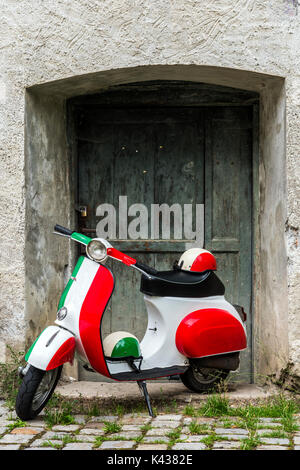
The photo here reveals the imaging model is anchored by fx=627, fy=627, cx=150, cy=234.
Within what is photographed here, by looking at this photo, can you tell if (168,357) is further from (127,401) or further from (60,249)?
(60,249)

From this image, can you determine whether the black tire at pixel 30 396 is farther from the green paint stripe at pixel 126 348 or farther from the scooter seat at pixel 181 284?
the scooter seat at pixel 181 284

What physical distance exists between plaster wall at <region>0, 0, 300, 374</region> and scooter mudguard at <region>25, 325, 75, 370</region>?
25.5 inches

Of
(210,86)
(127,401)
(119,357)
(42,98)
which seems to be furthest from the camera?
(210,86)

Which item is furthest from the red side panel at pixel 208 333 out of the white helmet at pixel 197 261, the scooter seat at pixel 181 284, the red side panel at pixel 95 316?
the red side panel at pixel 95 316

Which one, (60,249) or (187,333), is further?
(60,249)

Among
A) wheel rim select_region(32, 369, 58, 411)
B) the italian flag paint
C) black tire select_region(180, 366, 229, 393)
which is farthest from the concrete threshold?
the italian flag paint

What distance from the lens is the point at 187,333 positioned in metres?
3.92

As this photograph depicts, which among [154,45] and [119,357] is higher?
[154,45]

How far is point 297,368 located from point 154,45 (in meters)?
2.29

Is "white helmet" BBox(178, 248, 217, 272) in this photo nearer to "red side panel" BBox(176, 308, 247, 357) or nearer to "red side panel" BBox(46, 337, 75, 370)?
"red side panel" BBox(176, 308, 247, 357)

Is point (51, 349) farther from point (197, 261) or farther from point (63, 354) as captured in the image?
point (197, 261)

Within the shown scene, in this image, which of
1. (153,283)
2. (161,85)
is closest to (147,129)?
(161,85)

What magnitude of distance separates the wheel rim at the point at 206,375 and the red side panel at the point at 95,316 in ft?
2.58

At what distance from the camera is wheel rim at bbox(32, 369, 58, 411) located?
3.66 m
